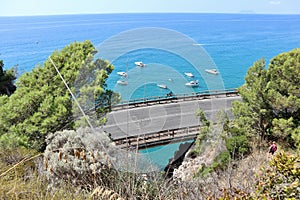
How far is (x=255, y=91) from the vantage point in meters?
9.23

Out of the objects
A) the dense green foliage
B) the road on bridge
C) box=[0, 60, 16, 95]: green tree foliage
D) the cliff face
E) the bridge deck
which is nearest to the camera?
the bridge deck

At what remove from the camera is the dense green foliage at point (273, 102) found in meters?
8.59

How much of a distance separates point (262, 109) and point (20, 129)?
728 centimetres

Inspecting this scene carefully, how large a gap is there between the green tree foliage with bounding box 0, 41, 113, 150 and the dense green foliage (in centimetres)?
541

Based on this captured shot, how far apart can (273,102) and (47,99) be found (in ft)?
23.3

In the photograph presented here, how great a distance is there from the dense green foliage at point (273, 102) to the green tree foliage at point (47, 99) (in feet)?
17.7

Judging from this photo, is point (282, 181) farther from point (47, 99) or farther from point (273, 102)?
point (273, 102)

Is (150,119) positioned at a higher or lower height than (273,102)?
lower

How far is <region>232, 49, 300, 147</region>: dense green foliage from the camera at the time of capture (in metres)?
8.59

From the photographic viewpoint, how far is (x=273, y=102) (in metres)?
8.94

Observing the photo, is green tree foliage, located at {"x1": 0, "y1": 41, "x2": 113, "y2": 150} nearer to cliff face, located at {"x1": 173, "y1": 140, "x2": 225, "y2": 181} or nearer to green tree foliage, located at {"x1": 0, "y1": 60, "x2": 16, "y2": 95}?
green tree foliage, located at {"x1": 0, "y1": 60, "x2": 16, "y2": 95}

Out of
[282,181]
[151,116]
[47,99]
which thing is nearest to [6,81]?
[47,99]

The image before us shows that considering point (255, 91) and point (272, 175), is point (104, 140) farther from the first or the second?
point (255, 91)

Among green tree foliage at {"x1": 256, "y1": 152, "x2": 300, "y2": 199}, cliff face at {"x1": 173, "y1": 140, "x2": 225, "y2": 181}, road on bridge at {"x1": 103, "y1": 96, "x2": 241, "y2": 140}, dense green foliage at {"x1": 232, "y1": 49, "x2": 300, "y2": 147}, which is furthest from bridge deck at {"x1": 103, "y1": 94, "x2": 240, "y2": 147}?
green tree foliage at {"x1": 256, "y1": 152, "x2": 300, "y2": 199}
